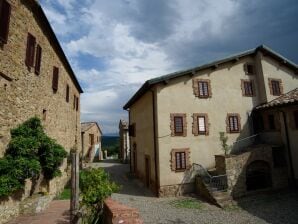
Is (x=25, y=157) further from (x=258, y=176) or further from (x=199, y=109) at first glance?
(x=258, y=176)

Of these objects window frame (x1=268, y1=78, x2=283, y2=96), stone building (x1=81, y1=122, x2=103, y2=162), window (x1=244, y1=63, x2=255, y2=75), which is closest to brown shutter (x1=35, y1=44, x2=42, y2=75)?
window (x1=244, y1=63, x2=255, y2=75)

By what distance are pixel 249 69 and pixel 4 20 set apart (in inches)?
658

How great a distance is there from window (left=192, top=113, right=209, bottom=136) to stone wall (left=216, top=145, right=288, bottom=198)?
215 cm

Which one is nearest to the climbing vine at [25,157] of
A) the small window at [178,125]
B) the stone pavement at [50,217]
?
the stone pavement at [50,217]

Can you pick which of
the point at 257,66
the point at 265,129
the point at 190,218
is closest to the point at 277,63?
the point at 257,66

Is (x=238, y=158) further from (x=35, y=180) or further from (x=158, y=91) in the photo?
(x=35, y=180)

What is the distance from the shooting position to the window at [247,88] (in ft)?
59.5

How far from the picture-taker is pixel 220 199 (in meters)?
13.3

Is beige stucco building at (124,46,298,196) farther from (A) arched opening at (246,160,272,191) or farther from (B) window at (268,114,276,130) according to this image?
(A) arched opening at (246,160,272,191)

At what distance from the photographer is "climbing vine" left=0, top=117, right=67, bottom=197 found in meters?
8.73

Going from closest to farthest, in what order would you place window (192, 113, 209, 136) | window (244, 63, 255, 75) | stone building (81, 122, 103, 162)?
1. window (192, 113, 209, 136)
2. window (244, 63, 255, 75)
3. stone building (81, 122, 103, 162)

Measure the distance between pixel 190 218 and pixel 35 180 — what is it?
786cm

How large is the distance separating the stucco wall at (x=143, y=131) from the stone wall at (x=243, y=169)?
470 cm

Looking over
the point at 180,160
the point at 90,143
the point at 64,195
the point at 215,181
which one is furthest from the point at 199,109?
the point at 90,143
